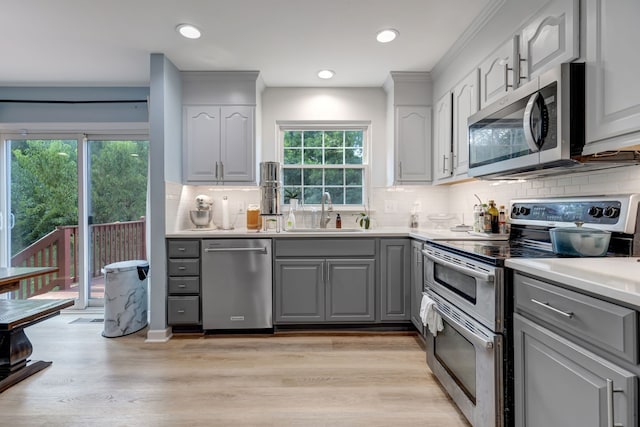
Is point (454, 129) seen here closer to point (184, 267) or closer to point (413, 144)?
point (413, 144)

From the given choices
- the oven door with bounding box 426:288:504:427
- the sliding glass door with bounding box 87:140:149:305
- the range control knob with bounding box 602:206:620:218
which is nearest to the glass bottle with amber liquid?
the oven door with bounding box 426:288:504:427

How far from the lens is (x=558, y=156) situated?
145cm

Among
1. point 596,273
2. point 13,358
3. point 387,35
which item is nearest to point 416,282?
point 596,273

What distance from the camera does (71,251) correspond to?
3670 millimetres

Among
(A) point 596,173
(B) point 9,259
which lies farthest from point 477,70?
(B) point 9,259

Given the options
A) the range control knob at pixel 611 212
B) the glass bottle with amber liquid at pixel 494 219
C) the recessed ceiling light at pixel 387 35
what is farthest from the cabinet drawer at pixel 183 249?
the range control knob at pixel 611 212

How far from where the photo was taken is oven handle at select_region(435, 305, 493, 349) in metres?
1.43

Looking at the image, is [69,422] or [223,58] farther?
[223,58]

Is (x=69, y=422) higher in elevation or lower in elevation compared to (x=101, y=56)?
lower

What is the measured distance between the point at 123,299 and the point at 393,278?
248 centimetres

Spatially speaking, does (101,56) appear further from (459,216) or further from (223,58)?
(459,216)

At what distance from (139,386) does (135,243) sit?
6.54 ft

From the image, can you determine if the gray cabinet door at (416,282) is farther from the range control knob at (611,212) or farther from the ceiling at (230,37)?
the ceiling at (230,37)

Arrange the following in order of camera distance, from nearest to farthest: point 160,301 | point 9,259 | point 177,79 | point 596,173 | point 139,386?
point 596,173
point 139,386
point 160,301
point 177,79
point 9,259
